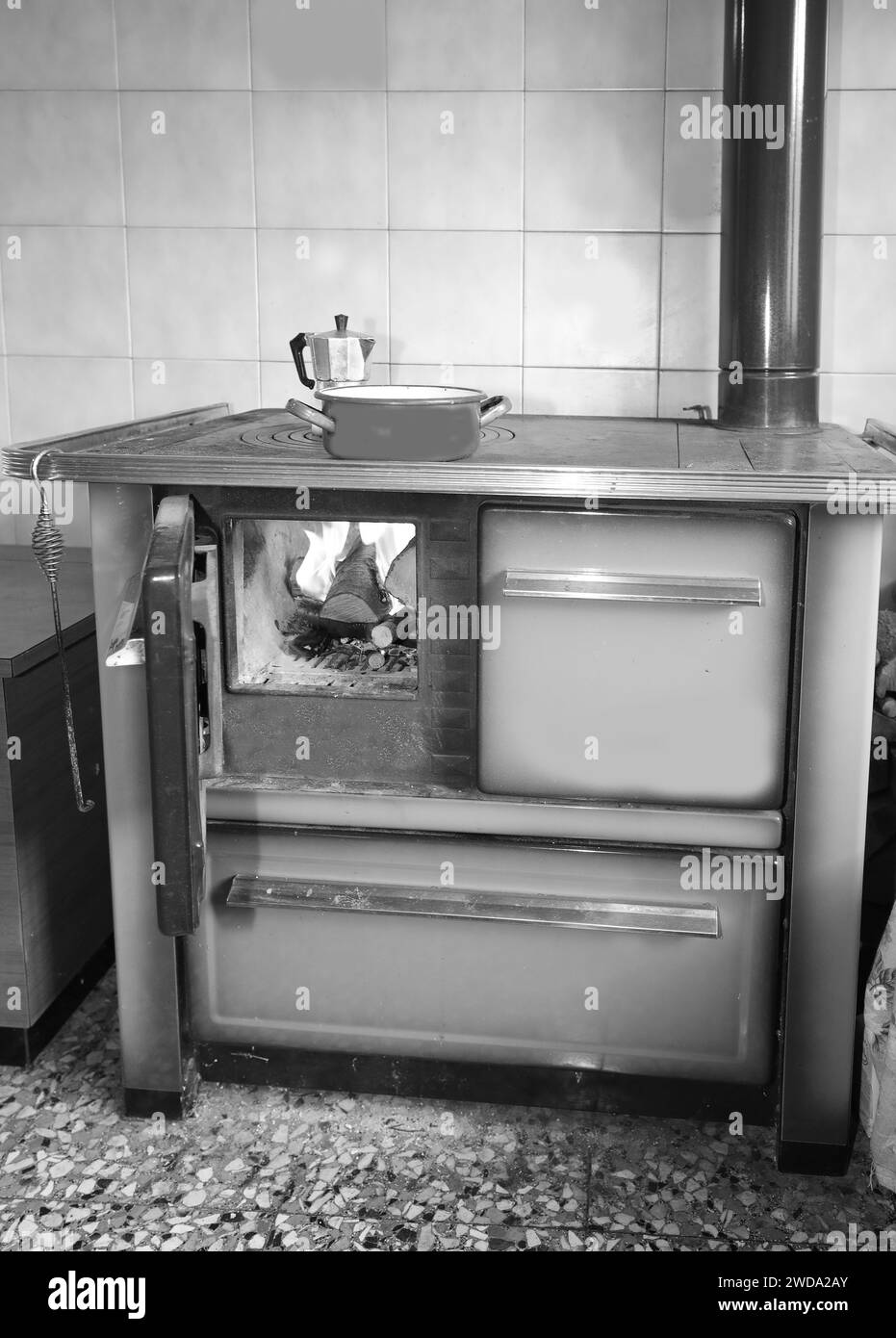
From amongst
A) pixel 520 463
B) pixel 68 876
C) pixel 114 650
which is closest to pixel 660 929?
pixel 520 463

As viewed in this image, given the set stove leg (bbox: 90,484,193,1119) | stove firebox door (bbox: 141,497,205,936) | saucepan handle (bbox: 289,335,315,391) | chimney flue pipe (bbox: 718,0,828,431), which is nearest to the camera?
stove firebox door (bbox: 141,497,205,936)

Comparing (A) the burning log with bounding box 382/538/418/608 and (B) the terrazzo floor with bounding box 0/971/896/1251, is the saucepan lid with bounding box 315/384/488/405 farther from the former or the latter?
(B) the terrazzo floor with bounding box 0/971/896/1251

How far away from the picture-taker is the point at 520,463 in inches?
63.2

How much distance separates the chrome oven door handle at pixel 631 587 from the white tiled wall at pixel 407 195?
2.80ft

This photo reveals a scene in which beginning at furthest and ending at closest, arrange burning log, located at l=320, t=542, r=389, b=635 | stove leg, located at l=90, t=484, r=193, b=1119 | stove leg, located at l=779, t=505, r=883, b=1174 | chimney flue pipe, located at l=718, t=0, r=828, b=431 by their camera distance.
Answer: chimney flue pipe, located at l=718, t=0, r=828, b=431, burning log, located at l=320, t=542, r=389, b=635, stove leg, located at l=90, t=484, r=193, b=1119, stove leg, located at l=779, t=505, r=883, b=1174

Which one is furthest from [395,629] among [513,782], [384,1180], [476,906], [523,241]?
[523,241]

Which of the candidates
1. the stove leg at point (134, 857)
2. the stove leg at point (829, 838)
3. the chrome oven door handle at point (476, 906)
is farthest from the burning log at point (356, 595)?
the stove leg at point (829, 838)

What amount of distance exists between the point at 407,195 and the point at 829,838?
57.5 inches

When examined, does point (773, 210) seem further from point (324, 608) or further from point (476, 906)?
point (476, 906)

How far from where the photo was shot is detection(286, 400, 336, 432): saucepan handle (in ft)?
5.64

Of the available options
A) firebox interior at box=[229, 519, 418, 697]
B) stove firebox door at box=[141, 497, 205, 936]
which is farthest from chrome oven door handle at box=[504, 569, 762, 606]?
stove firebox door at box=[141, 497, 205, 936]

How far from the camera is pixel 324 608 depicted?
1871 millimetres

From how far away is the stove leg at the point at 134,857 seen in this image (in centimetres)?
173

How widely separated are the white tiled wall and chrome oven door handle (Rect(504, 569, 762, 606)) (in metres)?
0.85
